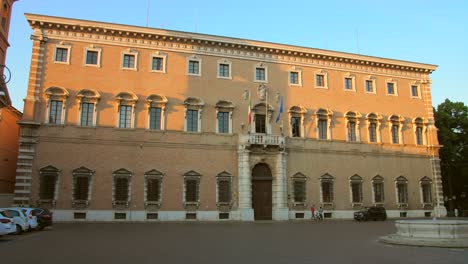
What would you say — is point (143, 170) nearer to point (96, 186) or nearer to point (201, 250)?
point (96, 186)

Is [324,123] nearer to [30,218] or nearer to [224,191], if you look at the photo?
[224,191]

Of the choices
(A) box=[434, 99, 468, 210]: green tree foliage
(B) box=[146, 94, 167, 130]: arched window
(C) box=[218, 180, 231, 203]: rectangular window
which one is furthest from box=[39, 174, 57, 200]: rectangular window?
(A) box=[434, 99, 468, 210]: green tree foliage

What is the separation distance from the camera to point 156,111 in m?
31.4

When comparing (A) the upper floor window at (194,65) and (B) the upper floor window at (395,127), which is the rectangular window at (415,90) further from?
(A) the upper floor window at (194,65)

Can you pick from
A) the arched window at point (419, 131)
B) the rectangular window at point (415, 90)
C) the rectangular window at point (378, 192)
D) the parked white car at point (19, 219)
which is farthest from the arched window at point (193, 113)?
the rectangular window at point (415, 90)

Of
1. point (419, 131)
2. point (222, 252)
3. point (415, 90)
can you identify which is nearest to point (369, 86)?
point (415, 90)

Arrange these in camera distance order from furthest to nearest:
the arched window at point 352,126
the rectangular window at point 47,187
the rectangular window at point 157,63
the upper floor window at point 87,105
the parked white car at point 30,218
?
the arched window at point 352,126
the rectangular window at point 157,63
the upper floor window at point 87,105
the rectangular window at point 47,187
the parked white car at point 30,218

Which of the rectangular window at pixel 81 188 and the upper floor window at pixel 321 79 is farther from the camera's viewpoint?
the upper floor window at pixel 321 79

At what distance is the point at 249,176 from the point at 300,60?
12264mm

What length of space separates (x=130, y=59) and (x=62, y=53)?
515 cm

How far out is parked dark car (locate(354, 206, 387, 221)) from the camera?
1284 inches

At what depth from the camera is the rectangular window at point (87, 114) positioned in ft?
97.8

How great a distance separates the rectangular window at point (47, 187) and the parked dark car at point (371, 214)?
79.4 ft

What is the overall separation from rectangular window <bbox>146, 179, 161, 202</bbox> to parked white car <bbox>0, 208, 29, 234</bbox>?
10.2 metres
